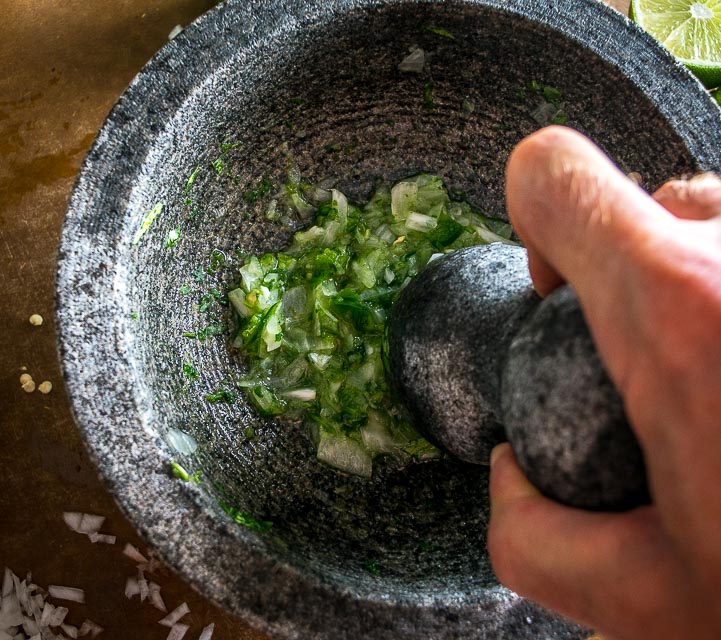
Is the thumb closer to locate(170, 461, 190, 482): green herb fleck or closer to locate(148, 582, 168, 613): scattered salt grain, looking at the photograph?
locate(170, 461, 190, 482): green herb fleck

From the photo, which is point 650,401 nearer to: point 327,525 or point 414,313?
point 414,313

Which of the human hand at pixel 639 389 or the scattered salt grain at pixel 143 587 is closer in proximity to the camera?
the human hand at pixel 639 389

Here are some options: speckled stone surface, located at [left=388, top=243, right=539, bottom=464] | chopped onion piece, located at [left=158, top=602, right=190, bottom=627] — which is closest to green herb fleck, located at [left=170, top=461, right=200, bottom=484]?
speckled stone surface, located at [left=388, top=243, right=539, bottom=464]

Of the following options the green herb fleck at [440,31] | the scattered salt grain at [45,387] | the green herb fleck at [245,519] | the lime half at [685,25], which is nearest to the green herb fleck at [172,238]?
the green herb fleck at [245,519]

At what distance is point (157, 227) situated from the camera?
106 centimetres

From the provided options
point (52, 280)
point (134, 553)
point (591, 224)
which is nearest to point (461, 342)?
point (591, 224)

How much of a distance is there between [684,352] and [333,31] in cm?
78

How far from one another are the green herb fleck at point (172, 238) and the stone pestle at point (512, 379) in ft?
1.17

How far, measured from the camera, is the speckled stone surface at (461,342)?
0.91 meters

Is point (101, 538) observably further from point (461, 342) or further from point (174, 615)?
point (461, 342)

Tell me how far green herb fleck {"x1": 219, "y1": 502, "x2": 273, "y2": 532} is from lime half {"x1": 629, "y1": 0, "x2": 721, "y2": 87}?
1.38 meters

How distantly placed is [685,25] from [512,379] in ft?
4.45

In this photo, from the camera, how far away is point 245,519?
102 centimetres

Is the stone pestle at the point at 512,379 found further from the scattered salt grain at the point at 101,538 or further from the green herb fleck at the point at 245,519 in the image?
the scattered salt grain at the point at 101,538
